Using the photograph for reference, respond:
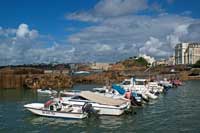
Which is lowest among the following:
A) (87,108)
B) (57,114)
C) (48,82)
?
(57,114)

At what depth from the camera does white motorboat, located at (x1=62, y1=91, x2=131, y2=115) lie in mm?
45531

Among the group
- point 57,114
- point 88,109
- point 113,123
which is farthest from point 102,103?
point 57,114

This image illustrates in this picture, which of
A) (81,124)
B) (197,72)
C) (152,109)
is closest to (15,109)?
(81,124)

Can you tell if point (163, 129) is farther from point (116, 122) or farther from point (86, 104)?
point (86, 104)

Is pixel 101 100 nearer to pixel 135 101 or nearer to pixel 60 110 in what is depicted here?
pixel 60 110

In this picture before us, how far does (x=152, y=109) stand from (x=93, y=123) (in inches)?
573

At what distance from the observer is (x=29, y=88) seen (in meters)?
96.6

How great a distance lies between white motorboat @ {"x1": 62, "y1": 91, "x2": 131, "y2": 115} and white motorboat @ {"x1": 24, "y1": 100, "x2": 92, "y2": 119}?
1474mm

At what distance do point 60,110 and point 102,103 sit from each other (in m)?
5.64

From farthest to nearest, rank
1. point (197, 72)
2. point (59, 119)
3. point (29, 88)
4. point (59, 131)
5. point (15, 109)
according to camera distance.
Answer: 1. point (197, 72)
2. point (29, 88)
3. point (15, 109)
4. point (59, 119)
5. point (59, 131)

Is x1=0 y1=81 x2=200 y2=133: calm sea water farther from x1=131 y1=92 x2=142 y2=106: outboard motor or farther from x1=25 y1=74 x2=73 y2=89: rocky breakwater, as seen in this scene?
x1=25 y1=74 x2=73 y2=89: rocky breakwater

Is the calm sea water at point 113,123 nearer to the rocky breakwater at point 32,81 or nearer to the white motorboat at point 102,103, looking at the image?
the white motorboat at point 102,103

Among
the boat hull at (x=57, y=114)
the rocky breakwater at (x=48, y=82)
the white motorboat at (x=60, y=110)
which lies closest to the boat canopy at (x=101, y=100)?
the white motorboat at (x=60, y=110)

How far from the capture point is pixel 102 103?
4588 centimetres
